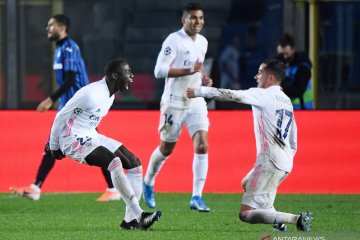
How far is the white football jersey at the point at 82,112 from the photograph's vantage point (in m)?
13.0

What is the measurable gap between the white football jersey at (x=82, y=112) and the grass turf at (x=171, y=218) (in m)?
0.91

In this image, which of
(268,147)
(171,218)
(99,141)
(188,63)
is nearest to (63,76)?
(188,63)

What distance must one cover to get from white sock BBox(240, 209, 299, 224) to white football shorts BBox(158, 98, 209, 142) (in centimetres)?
337

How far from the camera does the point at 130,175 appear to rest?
43.4 ft

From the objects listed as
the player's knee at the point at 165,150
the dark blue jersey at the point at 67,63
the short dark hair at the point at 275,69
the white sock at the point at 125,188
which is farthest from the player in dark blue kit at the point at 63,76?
the short dark hair at the point at 275,69

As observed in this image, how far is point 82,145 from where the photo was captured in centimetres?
1305

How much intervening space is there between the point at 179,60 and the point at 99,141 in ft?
8.73

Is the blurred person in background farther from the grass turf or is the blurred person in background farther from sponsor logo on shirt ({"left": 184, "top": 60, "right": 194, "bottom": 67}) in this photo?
sponsor logo on shirt ({"left": 184, "top": 60, "right": 194, "bottom": 67})

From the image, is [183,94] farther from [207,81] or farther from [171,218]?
[171,218]

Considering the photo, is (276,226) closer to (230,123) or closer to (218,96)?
(218,96)

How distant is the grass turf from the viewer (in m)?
12.5

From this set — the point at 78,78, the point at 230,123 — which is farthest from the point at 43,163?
the point at 230,123

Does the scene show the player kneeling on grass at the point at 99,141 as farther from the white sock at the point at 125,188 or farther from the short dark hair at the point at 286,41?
the short dark hair at the point at 286,41

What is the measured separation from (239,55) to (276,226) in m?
8.70
